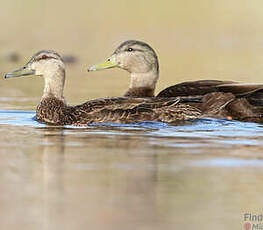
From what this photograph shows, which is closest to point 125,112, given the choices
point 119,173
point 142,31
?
point 119,173

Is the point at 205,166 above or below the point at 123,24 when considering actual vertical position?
below

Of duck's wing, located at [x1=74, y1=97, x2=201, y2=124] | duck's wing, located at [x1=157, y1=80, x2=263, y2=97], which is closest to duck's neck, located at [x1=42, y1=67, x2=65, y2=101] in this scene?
Result: duck's wing, located at [x1=74, y1=97, x2=201, y2=124]

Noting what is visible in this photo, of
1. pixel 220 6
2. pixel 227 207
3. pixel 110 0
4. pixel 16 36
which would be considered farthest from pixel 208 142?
pixel 110 0

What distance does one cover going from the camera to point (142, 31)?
128 feet

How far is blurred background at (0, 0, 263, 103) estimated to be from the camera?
2814 cm

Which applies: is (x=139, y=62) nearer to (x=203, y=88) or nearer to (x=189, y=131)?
(x=203, y=88)

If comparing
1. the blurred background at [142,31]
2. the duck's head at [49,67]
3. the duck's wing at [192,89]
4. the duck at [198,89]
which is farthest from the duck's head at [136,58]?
the blurred background at [142,31]

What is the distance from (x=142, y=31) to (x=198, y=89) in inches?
1067

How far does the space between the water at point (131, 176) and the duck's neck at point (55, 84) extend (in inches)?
45.8

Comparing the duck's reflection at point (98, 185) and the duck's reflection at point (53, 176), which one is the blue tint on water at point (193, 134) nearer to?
the duck's reflection at point (53, 176)

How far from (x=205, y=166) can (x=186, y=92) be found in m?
4.79

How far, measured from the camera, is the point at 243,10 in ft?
141

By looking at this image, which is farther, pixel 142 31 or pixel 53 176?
pixel 142 31

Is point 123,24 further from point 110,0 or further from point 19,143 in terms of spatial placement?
point 19,143
